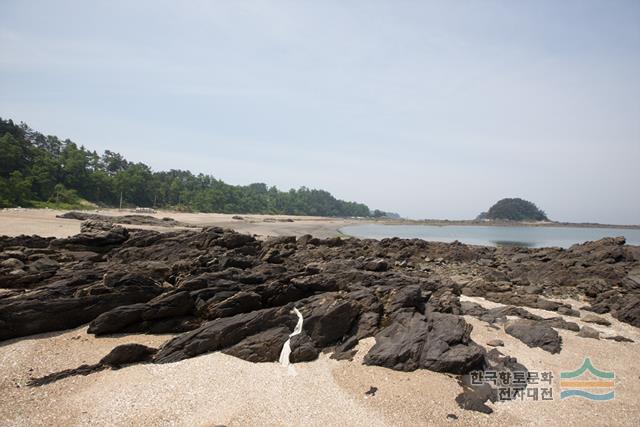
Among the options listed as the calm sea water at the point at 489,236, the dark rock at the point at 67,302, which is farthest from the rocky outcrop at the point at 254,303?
the calm sea water at the point at 489,236

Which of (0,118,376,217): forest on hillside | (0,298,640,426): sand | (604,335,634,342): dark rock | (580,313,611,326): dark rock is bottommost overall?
(0,298,640,426): sand

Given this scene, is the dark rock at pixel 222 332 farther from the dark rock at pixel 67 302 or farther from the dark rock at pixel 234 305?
the dark rock at pixel 67 302

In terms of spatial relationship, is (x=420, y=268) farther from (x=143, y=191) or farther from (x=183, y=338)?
(x=143, y=191)

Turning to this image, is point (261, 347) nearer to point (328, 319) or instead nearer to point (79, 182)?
point (328, 319)

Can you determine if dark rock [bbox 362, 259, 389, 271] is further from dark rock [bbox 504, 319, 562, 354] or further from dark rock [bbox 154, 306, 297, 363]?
dark rock [bbox 154, 306, 297, 363]

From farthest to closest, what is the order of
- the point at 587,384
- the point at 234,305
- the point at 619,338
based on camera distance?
the point at 619,338
the point at 234,305
the point at 587,384

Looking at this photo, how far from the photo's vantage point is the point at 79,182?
82.2 meters

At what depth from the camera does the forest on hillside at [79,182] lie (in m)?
65.9

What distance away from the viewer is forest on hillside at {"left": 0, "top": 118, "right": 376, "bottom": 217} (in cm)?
6594

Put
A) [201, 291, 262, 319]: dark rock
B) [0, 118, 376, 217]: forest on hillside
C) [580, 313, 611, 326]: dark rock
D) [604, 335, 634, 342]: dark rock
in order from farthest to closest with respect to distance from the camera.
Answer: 1. [0, 118, 376, 217]: forest on hillside
2. [580, 313, 611, 326]: dark rock
3. [604, 335, 634, 342]: dark rock
4. [201, 291, 262, 319]: dark rock

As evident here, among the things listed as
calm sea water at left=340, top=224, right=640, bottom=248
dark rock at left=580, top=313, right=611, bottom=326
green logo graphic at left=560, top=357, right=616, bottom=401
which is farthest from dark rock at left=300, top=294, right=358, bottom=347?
calm sea water at left=340, top=224, right=640, bottom=248

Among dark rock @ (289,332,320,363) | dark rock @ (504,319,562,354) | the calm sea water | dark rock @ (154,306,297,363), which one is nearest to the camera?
dark rock @ (154,306,297,363)

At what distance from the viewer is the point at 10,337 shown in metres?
10.6

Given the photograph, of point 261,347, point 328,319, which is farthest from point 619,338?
point 261,347
